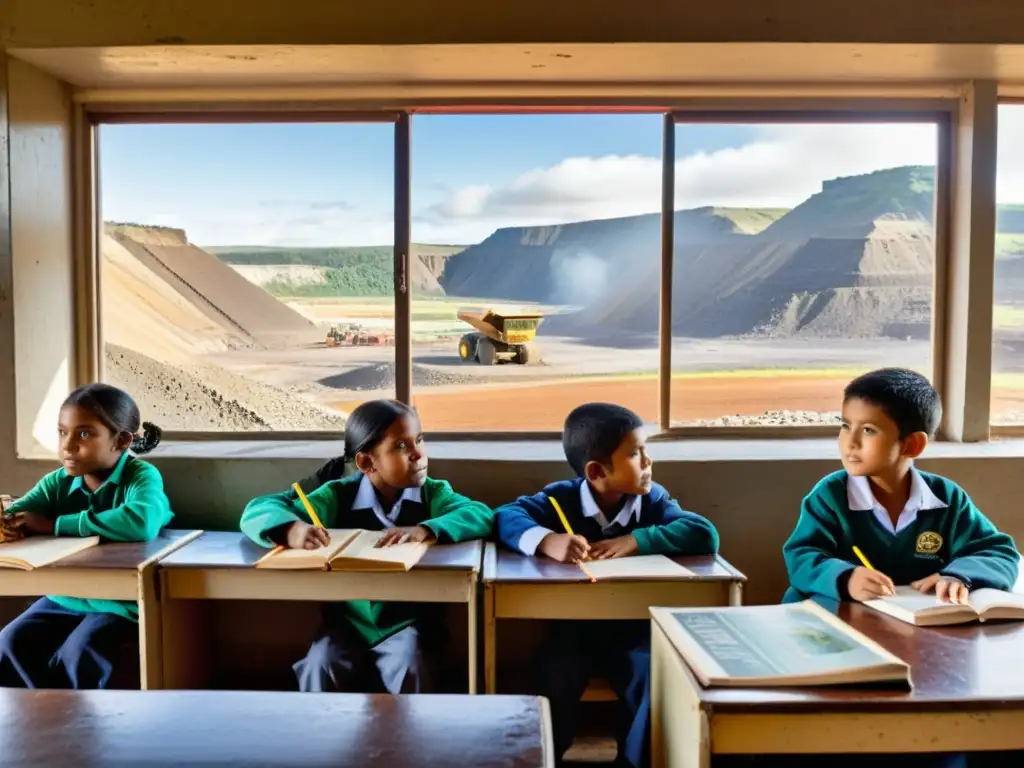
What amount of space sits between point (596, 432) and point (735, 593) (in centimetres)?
57

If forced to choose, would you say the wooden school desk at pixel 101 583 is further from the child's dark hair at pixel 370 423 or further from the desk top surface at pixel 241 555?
the child's dark hair at pixel 370 423

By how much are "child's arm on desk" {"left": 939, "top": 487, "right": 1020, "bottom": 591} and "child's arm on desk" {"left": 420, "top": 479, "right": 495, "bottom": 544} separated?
1132mm

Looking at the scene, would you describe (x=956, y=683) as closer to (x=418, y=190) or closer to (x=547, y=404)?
(x=547, y=404)

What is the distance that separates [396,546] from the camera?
6.84 ft

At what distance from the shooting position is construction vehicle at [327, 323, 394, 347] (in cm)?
297

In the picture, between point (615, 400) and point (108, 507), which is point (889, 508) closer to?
point (615, 400)

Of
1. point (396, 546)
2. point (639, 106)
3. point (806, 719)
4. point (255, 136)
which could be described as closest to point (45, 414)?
point (255, 136)

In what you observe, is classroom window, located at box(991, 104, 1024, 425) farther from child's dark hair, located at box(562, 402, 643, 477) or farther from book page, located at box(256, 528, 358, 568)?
book page, located at box(256, 528, 358, 568)

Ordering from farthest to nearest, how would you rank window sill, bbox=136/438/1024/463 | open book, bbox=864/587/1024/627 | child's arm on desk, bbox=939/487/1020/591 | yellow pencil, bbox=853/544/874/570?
window sill, bbox=136/438/1024/463 < yellow pencil, bbox=853/544/874/570 < child's arm on desk, bbox=939/487/1020/591 < open book, bbox=864/587/1024/627

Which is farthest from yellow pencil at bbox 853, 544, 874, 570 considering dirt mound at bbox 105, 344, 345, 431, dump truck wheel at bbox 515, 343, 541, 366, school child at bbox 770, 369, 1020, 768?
dirt mound at bbox 105, 344, 345, 431

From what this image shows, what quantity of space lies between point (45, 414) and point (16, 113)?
1.00 m

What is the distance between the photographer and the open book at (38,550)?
6.48 ft

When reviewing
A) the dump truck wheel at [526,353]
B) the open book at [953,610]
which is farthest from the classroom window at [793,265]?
the open book at [953,610]

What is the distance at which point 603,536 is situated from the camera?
7.29 ft
